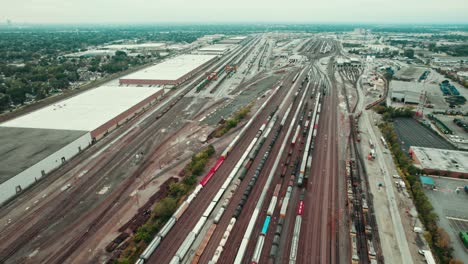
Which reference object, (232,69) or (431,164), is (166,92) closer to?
(232,69)

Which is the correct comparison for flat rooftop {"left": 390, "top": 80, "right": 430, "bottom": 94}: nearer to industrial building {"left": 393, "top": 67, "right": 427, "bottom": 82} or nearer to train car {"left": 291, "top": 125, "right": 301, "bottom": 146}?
industrial building {"left": 393, "top": 67, "right": 427, "bottom": 82}

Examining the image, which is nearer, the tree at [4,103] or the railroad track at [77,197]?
the railroad track at [77,197]

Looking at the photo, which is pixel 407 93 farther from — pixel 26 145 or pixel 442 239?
pixel 26 145

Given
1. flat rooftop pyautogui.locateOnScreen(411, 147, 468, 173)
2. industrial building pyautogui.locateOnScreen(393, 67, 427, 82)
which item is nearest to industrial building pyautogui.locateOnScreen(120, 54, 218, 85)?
flat rooftop pyautogui.locateOnScreen(411, 147, 468, 173)

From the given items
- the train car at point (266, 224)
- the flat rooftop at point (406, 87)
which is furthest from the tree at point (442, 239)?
the flat rooftop at point (406, 87)

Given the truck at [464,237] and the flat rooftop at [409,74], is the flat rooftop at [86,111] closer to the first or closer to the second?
the truck at [464,237]

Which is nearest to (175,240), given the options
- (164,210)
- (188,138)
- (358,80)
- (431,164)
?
(164,210)

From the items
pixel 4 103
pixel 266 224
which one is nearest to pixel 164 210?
pixel 266 224
